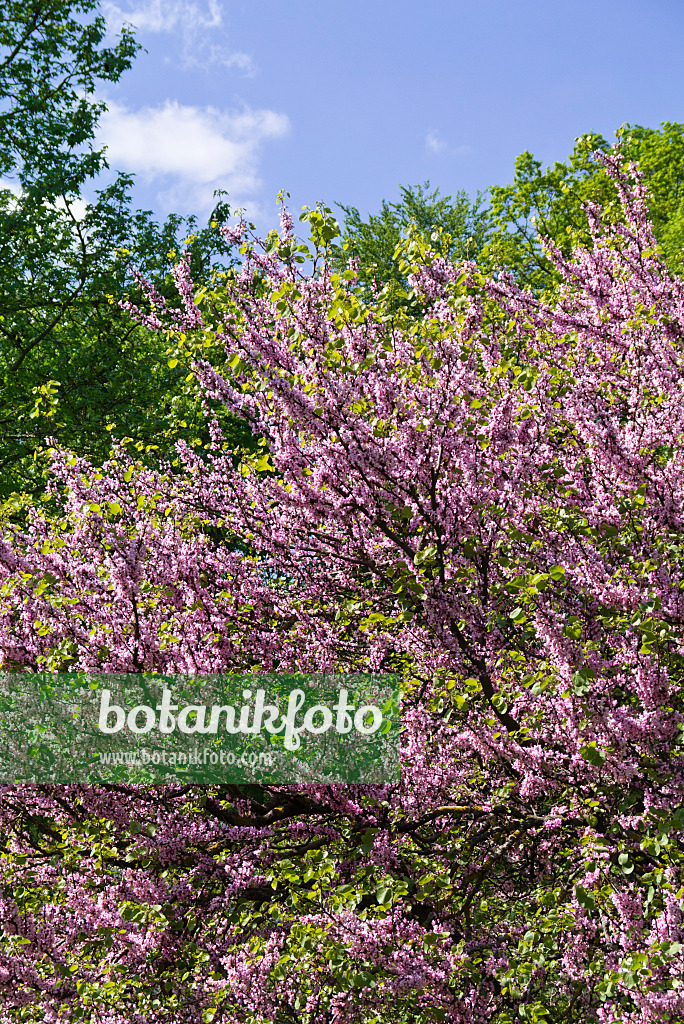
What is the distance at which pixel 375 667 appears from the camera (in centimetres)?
507

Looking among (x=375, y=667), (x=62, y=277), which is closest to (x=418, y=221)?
(x=62, y=277)

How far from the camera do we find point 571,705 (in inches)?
157

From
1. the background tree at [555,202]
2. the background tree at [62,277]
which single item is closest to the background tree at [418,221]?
the background tree at [555,202]

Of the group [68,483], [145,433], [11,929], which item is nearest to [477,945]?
[11,929]

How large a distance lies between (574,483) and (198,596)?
2621 millimetres

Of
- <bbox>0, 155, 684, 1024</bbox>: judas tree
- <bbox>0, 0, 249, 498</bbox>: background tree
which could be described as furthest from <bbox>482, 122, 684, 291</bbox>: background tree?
<bbox>0, 155, 684, 1024</bbox>: judas tree

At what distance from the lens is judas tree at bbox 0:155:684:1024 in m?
4.32

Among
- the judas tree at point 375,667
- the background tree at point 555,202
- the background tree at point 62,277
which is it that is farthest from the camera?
the background tree at point 555,202

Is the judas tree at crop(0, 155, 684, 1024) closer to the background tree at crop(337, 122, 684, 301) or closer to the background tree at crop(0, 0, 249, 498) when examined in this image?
the background tree at crop(0, 0, 249, 498)

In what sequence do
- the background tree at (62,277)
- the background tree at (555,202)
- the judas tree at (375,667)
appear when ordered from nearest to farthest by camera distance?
the judas tree at (375,667)
the background tree at (62,277)
the background tree at (555,202)

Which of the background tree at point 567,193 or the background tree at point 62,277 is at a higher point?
the background tree at point 567,193

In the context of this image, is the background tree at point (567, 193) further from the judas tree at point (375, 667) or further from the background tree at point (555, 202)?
the judas tree at point (375, 667)

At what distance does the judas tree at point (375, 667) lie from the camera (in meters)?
4.32

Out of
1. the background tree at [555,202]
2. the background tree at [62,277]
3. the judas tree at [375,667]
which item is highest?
the background tree at [555,202]
